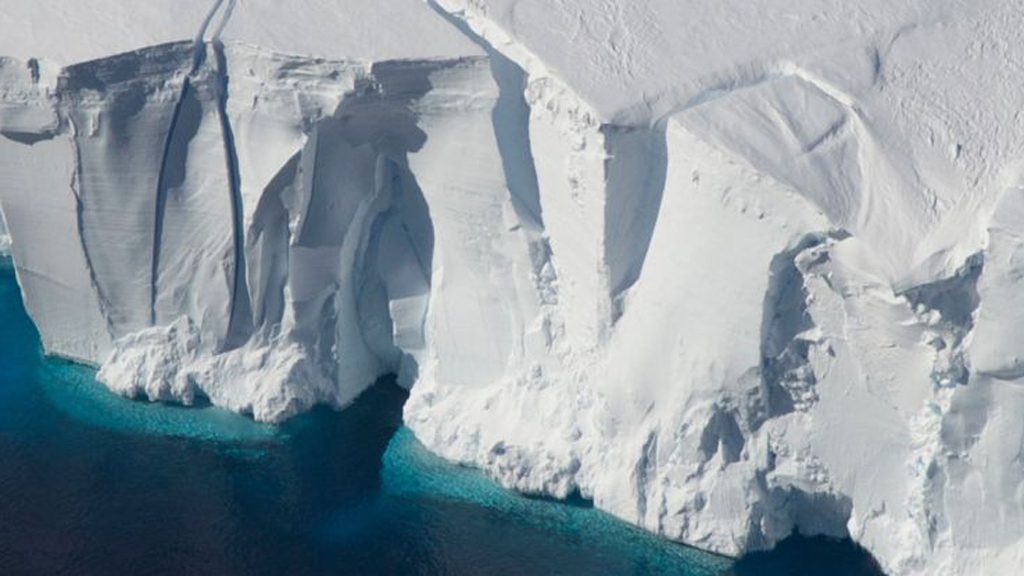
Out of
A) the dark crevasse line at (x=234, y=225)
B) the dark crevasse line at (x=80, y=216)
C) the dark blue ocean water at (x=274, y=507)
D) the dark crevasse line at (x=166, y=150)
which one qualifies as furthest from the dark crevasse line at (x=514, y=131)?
the dark crevasse line at (x=80, y=216)

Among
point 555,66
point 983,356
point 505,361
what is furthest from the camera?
point 505,361

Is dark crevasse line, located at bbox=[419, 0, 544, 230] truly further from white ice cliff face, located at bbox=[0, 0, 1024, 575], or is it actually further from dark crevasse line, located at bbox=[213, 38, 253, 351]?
dark crevasse line, located at bbox=[213, 38, 253, 351]

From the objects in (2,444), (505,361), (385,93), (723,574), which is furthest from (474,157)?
(2,444)

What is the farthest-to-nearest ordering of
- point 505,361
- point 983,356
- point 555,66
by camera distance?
point 505,361
point 555,66
point 983,356

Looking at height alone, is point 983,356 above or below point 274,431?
above

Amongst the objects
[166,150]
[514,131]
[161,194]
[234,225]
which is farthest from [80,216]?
[514,131]

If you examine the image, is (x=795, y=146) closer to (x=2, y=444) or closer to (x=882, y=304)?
(x=882, y=304)

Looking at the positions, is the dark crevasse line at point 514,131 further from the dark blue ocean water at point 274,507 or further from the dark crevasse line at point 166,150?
the dark blue ocean water at point 274,507
